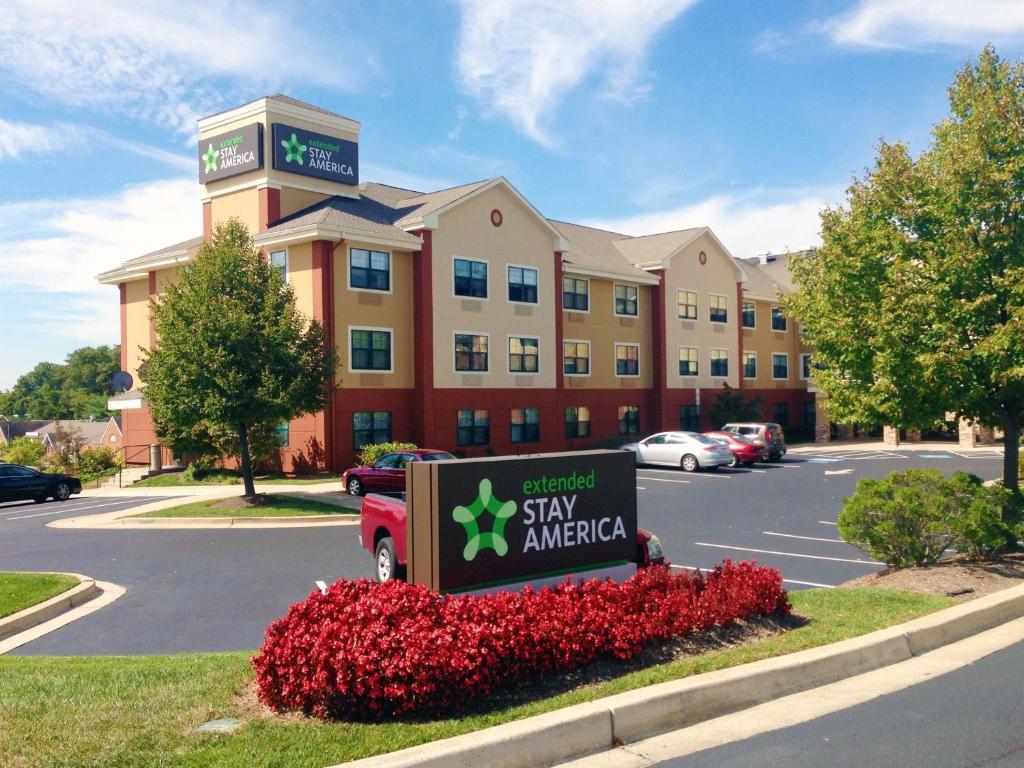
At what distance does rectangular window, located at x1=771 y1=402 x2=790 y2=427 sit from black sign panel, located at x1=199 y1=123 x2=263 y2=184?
33946 millimetres

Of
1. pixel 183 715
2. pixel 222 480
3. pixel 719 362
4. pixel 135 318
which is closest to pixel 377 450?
pixel 222 480

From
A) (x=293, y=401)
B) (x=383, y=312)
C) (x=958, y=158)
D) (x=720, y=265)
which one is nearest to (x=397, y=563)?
(x=958, y=158)

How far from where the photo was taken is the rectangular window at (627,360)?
141 ft

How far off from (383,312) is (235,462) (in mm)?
7860

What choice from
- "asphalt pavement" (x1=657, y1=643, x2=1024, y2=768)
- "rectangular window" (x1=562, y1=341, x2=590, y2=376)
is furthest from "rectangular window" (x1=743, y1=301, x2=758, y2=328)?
"asphalt pavement" (x1=657, y1=643, x2=1024, y2=768)

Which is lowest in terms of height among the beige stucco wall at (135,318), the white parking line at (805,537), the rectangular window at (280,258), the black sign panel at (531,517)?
the white parking line at (805,537)

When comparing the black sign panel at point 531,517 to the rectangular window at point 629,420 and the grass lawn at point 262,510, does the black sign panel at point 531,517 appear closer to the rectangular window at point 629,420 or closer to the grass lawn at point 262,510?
the grass lawn at point 262,510

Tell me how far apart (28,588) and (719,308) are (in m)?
41.3

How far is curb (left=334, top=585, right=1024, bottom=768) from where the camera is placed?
537cm

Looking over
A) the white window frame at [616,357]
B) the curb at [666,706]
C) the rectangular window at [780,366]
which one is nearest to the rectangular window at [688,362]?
the white window frame at [616,357]

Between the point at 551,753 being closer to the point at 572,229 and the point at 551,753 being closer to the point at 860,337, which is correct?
the point at 860,337

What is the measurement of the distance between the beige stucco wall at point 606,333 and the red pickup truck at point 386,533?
88.2 ft

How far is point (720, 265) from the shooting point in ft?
159

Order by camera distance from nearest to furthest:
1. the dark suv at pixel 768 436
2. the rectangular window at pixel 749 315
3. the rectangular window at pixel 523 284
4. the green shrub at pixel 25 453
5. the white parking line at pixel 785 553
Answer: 1. the white parking line at pixel 785 553
2. the dark suv at pixel 768 436
3. the rectangular window at pixel 523 284
4. the green shrub at pixel 25 453
5. the rectangular window at pixel 749 315
